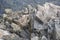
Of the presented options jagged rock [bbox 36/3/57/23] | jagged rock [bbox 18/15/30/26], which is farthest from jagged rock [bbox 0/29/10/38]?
jagged rock [bbox 36/3/57/23]

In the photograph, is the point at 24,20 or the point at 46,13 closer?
the point at 46,13

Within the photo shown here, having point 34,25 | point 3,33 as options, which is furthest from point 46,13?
point 3,33

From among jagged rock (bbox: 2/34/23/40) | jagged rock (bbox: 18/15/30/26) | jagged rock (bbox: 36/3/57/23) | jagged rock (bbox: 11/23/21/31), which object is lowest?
jagged rock (bbox: 2/34/23/40)

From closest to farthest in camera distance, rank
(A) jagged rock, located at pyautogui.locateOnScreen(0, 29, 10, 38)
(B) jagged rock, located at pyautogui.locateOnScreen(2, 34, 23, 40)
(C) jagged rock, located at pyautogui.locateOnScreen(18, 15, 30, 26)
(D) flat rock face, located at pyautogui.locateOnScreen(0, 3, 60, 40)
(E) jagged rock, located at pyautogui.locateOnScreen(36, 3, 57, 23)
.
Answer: (D) flat rock face, located at pyautogui.locateOnScreen(0, 3, 60, 40) → (B) jagged rock, located at pyautogui.locateOnScreen(2, 34, 23, 40) → (A) jagged rock, located at pyautogui.locateOnScreen(0, 29, 10, 38) → (E) jagged rock, located at pyautogui.locateOnScreen(36, 3, 57, 23) → (C) jagged rock, located at pyautogui.locateOnScreen(18, 15, 30, 26)

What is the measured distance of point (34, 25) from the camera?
23.9 feet

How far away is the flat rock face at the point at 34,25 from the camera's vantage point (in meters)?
6.80

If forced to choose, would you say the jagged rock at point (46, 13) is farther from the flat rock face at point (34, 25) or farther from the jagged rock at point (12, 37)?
the jagged rock at point (12, 37)

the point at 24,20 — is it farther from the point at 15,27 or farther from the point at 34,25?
the point at 34,25

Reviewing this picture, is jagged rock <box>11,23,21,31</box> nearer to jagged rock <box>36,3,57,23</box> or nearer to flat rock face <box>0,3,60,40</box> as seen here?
flat rock face <box>0,3,60,40</box>

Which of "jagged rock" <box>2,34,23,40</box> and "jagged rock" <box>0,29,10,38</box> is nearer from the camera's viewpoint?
"jagged rock" <box>2,34,23,40</box>

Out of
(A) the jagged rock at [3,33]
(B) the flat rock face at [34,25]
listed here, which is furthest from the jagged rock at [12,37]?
(A) the jagged rock at [3,33]

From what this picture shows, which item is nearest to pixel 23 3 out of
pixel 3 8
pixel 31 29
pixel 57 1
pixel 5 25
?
pixel 3 8

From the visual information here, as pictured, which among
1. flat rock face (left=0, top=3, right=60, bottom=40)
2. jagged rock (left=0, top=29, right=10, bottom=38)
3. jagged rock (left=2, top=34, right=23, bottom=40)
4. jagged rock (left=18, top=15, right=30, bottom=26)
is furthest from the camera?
jagged rock (left=18, top=15, right=30, bottom=26)

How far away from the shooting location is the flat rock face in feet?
22.3
